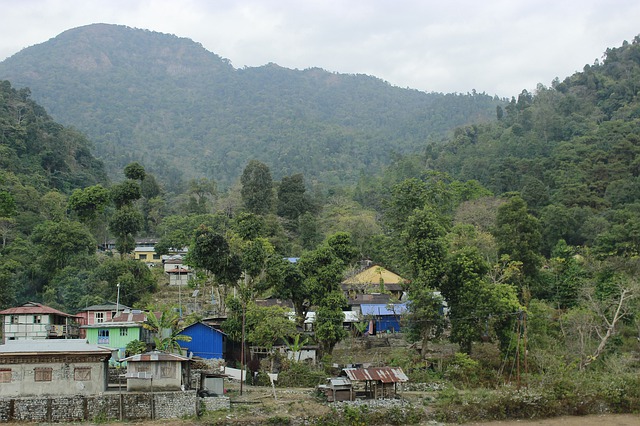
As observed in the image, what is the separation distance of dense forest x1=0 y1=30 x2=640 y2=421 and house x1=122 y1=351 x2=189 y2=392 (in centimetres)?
539

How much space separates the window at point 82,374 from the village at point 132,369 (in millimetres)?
37

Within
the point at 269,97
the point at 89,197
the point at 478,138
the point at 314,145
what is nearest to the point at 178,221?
the point at 89,197

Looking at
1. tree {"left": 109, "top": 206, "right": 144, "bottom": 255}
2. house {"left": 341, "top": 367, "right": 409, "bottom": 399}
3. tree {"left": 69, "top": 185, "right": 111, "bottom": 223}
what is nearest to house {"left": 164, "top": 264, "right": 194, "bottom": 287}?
tree {"left": 109, "top": 206, "right": 144, "bottom": 255}

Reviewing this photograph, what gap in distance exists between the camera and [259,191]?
189 feet

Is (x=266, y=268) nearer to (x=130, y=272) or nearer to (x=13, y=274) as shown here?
(x=130, y=272)

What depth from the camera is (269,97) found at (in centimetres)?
18850

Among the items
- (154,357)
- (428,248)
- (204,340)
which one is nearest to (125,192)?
(204,340)

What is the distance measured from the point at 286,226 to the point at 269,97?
13591 cm

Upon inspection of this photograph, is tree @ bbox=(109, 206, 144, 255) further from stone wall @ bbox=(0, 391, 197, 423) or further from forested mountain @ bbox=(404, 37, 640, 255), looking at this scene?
forested mountain @ bbox=(404, 37, 640, 255)

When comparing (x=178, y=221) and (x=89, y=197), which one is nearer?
(x=89, y=197)

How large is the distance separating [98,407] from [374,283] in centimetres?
2299

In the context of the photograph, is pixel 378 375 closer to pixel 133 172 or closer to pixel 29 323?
pixel 29 323

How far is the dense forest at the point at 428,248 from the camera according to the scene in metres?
31.3

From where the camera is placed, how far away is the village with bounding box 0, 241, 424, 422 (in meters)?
24.8
